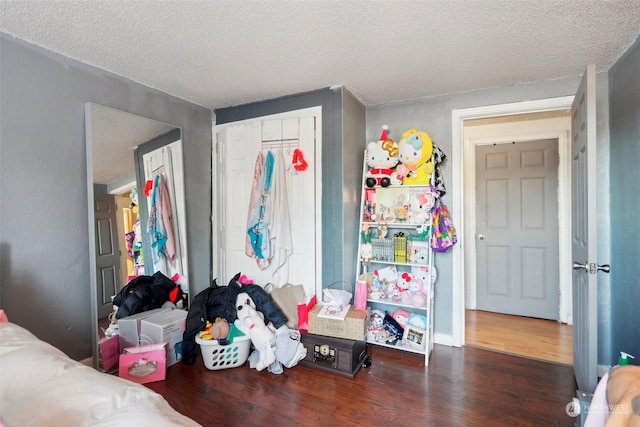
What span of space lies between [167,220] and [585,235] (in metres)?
2.97

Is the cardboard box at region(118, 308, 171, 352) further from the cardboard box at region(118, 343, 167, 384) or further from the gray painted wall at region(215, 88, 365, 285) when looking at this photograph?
the gray painted wall at region(215, 88, 365, 285)

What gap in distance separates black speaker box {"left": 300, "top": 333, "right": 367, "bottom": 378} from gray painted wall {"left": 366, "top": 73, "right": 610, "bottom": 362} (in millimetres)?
897

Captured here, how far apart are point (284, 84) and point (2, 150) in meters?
1.82

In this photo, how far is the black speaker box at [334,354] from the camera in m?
2.14

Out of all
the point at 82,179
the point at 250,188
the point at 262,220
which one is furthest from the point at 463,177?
the point at 82,179

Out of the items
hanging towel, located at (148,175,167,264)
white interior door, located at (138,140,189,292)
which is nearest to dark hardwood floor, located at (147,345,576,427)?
white interior door, located at (138,140,189,292)

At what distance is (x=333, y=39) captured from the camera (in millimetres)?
1795

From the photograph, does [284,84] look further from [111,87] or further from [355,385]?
[355,385]

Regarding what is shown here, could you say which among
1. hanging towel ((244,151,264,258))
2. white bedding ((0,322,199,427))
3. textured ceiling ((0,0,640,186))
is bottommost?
white bedding ((0,322,199,427))

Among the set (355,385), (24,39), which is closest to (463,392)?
(355,385)

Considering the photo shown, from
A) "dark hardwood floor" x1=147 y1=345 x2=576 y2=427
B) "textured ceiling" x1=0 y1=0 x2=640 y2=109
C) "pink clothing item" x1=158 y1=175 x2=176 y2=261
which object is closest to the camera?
"textured ceiling" x1=0 y1=0 x2=640 y2=109

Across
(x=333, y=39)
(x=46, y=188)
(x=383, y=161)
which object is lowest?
(x=46, y=188)

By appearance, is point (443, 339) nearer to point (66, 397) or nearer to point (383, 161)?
point (383, 161)

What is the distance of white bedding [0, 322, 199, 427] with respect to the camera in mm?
795
